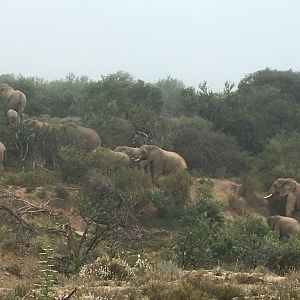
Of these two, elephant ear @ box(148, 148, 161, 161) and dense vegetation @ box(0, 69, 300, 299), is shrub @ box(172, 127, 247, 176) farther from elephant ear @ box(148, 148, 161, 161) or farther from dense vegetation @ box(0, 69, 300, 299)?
elephant ear @ box(148, 148, 161, 161)

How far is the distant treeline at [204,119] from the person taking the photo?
828 inches

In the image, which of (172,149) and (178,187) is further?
(172,149)

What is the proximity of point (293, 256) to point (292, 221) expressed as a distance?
5141 millimetres

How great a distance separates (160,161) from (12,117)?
5852 millimetres

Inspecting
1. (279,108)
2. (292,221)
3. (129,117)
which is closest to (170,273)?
(292,221)

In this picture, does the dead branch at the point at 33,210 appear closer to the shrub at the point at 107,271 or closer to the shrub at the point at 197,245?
the shrub at the point at 197,245

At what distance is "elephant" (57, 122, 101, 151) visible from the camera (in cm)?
1917

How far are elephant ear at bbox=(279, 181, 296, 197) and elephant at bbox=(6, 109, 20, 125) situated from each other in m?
9.46

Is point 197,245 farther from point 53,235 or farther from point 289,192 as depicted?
point 289,192

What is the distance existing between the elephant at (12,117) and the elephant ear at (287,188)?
9.46 metres

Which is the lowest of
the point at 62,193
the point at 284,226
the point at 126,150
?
the point at 284,226

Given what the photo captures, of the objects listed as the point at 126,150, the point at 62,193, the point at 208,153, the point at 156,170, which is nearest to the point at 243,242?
the point at 62,193

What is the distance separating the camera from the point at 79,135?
63.8ft

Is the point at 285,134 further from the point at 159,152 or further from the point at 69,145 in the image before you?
the point at 69,145
